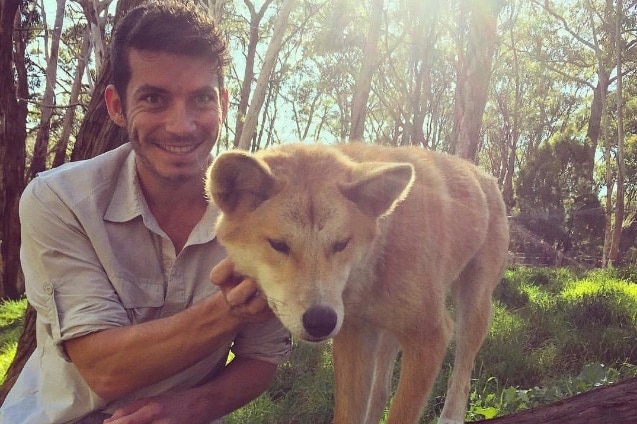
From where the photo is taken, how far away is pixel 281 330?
124 inches

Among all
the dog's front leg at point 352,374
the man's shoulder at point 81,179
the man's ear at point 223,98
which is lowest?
the dog's front leg at point 352,374

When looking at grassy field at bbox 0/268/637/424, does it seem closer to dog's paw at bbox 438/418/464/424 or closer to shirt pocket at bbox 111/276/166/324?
dog's paw at bbox 438/418/464/424

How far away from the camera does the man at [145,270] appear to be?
2.60 metres

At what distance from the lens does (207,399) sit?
291 cm

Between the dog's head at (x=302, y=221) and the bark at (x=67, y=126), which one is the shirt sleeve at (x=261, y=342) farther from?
the bark at (x=67, y=126)

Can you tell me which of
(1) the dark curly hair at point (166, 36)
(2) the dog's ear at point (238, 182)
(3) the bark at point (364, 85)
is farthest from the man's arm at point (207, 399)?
(3) the bark at point (364, 85)

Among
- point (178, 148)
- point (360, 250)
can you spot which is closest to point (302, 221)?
point (360, 250)

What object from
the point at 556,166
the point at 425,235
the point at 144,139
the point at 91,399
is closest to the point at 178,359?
the point at 91,399

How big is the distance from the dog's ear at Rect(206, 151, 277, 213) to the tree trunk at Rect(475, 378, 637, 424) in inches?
69.3

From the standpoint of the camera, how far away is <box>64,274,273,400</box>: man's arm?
2.55 m

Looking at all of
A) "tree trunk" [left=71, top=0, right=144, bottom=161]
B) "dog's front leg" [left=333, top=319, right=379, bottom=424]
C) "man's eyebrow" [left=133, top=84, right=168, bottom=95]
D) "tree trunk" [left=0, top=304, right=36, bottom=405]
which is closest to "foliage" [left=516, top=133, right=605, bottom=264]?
"dog's front leg" [left=333, top=319, right=379, bottom=424]

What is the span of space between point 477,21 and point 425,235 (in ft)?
21.3

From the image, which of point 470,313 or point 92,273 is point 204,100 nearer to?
point 92,273

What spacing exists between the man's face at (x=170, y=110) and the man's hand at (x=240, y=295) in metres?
Result: 0.62
